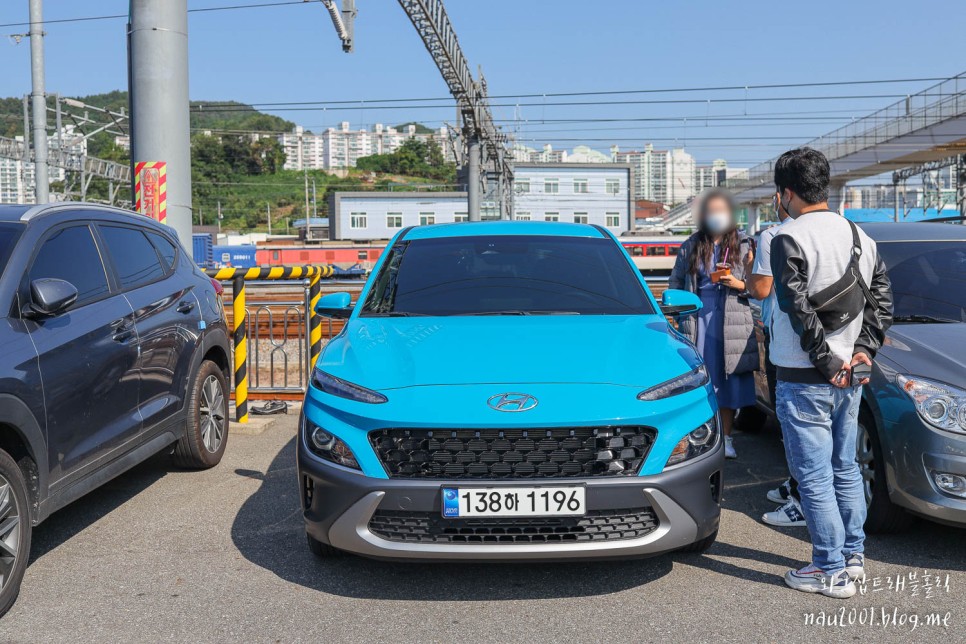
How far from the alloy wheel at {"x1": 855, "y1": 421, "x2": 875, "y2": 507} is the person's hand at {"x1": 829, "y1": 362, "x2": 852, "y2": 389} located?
0.84 m

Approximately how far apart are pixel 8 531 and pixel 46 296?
96 centimetres

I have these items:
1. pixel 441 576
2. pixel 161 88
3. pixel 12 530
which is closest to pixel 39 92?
pixel 161 88

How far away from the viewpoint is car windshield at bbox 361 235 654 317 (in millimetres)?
4812

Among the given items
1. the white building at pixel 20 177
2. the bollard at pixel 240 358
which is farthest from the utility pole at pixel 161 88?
the white building at pixel 20 177

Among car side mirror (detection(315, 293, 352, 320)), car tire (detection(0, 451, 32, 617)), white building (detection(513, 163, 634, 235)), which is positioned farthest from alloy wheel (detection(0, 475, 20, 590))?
white building (detection(513, 163, 634, 235))

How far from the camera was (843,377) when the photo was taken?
3660 mm

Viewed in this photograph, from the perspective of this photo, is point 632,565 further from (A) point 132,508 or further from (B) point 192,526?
(A) point 132,508

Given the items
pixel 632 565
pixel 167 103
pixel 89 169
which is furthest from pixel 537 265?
pixel 89 169

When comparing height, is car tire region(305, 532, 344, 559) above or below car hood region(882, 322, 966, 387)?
below

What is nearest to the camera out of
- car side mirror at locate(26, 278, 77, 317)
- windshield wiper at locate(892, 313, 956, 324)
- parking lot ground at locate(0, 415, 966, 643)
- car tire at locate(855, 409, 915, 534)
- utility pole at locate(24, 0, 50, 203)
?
parking lot ground at locate(0, 415, 966, 643)

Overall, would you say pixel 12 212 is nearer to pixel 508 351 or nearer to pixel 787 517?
pixel 508 351

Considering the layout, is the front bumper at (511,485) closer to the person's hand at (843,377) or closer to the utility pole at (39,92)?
the person's hand at (843,377)

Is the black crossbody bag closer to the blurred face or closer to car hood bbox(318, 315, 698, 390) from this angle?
car hood bbox(318, 315, 698, 390)

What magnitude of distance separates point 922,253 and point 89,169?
3589 cm
